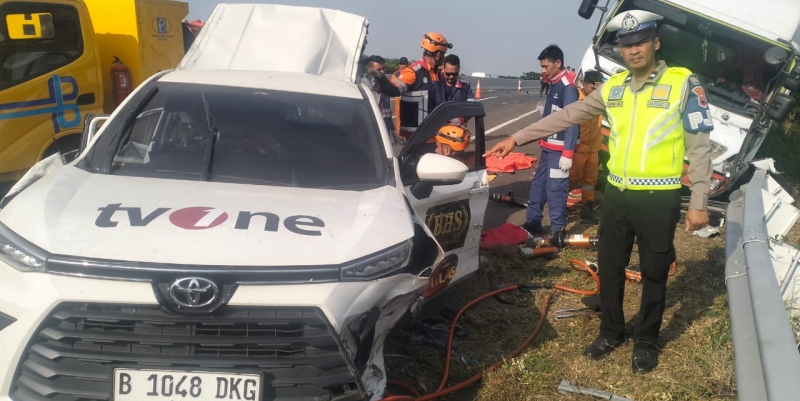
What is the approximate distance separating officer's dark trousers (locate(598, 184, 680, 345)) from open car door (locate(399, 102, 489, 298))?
0.89 meters

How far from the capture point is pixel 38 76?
7031 millimetres

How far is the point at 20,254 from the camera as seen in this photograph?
280 centimetres

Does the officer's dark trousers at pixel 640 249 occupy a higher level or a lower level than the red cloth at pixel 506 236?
higher

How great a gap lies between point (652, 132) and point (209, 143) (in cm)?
244

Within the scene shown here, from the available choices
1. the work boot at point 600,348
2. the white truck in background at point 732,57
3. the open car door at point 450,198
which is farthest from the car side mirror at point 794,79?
the work boot at point 600,348

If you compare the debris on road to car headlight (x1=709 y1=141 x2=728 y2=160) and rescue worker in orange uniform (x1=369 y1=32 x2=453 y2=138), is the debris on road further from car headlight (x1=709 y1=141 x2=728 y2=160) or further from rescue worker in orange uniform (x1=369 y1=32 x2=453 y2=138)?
car headlight (x1=709 y1=141 x2=728 y2=160)

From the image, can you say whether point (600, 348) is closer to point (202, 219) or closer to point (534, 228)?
point (202, 219)

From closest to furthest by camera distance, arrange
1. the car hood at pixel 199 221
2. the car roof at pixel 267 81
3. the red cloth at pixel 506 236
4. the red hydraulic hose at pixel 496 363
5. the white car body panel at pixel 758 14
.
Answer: the car hood at pixel 199 221, the red hydraulic hose at pixel 496 363, the car roof at pixel 267 81, the red cloth at pixel 506 236, the white car body panel at pixel 758 14

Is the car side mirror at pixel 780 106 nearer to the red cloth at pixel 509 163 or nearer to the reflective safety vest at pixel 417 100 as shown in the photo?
the red cloth at pixel 509 163

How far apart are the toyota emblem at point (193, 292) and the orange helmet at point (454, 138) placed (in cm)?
409

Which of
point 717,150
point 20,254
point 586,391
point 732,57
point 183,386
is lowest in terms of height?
point 717,150

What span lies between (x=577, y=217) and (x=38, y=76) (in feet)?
19.5

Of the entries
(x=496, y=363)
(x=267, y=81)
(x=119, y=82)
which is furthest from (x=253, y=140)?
(x=119, y=82)

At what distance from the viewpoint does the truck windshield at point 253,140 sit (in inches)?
149
